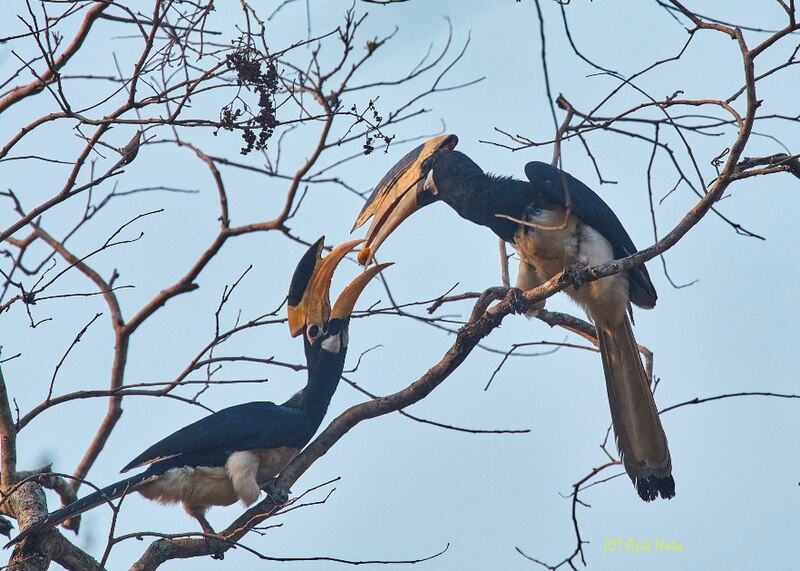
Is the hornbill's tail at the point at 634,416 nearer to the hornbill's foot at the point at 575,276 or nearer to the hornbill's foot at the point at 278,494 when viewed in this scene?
the hornbill's foot at the point at 575,276

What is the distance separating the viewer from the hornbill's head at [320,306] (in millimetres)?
5777

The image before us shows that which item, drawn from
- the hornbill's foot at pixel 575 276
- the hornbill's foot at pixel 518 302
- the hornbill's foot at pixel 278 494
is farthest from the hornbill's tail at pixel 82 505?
the hornbill's foot at pixel 575 276

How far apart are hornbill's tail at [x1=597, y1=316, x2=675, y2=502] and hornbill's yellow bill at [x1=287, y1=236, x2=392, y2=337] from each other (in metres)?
1.46

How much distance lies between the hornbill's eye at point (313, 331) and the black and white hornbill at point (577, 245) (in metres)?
0.54

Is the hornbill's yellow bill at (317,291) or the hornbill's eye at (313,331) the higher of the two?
the hornbill's yellow bill at (317,291)

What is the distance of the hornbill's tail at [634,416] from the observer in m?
5.44

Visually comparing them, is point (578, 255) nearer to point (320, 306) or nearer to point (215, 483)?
point (320, 306)

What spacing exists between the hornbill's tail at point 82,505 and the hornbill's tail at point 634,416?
101 inches

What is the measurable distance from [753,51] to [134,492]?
3621 mm

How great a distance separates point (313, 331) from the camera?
592 centimetres

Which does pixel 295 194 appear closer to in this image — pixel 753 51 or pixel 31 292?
pixel 31 292

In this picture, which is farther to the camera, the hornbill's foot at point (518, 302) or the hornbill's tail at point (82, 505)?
the hornbill's foot at point (518, 302)

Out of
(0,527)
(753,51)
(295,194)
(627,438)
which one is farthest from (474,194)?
(0,527)

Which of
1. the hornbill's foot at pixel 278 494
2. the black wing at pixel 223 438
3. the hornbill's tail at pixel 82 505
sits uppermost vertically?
the black wing at pixel 223 438
